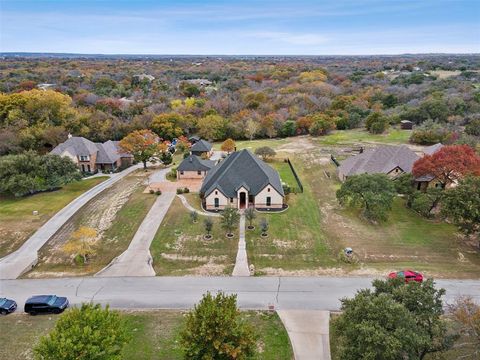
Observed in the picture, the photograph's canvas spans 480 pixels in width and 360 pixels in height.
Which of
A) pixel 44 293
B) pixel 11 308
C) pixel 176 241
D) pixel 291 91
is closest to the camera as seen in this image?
pixel 11 308

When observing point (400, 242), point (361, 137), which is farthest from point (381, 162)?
point (361, 137)

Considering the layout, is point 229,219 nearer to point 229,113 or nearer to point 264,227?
point 264,227

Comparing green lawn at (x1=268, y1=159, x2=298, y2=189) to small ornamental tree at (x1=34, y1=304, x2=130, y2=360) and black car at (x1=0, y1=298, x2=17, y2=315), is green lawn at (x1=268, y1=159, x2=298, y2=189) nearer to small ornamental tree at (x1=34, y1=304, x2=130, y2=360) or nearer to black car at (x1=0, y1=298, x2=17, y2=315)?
black car at (x1=0, y1=298, x2=17, y2=315)

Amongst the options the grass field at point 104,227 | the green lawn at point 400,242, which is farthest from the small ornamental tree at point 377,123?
the grass field at point 104,227

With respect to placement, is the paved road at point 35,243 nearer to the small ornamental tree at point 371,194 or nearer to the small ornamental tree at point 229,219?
the small ornamental tree at point 229,219

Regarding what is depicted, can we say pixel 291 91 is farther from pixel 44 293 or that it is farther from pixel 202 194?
pixel 44 293

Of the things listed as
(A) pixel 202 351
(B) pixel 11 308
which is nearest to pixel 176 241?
(B) pixel 11 308

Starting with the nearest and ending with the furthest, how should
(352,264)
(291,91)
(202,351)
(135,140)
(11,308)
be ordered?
1. (202,351)
2. (11,308)
3. (352,264)
4. (135,140)
5. (291,91)
